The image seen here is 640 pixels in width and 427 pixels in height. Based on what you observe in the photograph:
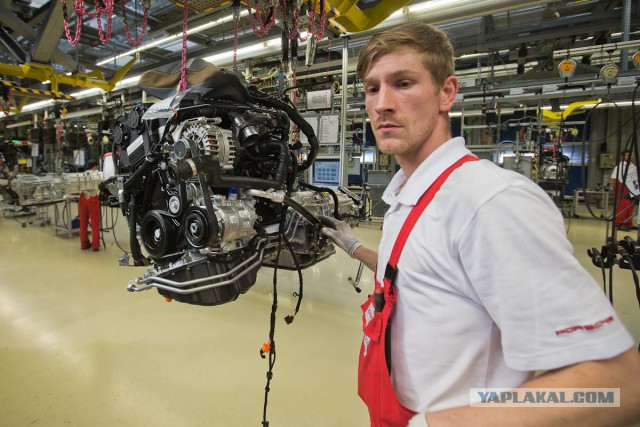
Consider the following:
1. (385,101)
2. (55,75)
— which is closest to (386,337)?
(385,101)

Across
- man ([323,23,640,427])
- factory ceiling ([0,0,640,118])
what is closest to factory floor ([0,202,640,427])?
man ([323,23,640,427])

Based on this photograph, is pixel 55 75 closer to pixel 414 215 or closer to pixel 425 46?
pixel 425 46

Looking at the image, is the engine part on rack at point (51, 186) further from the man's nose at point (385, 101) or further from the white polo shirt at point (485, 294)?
the white polo shirt at point (485, 294)

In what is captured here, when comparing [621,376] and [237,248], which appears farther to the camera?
[237,248]

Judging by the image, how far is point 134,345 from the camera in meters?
2.60

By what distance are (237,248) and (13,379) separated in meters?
1.77

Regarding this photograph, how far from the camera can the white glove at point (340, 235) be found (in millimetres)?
1914

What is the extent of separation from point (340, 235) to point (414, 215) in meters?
1.27

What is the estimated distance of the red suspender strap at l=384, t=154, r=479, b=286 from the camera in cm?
76

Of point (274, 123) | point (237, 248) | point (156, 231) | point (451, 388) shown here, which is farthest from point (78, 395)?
point (451, 388)

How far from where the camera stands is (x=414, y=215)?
0.78 meters

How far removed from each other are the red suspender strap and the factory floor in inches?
57.5

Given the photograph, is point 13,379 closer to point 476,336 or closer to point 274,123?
point 274,123

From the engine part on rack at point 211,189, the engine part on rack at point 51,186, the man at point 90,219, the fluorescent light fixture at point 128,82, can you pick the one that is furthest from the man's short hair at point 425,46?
the fluorescent light fixture at point 128,82
